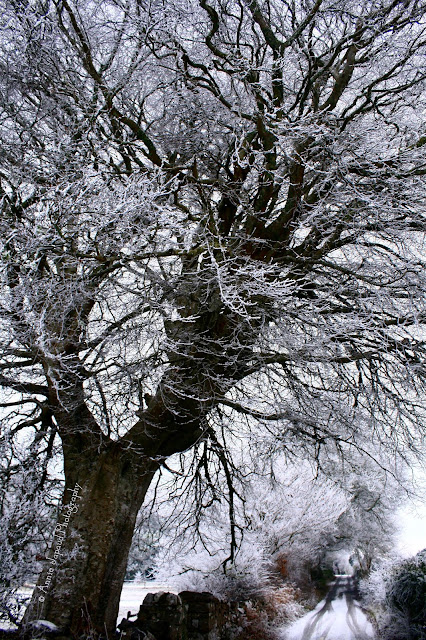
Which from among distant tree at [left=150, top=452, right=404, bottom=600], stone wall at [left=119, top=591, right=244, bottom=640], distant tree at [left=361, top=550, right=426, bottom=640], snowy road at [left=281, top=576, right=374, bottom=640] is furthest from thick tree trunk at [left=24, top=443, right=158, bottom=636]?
snowy road at [left=281, top=576, right=374, bottom=640]

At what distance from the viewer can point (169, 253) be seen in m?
5.64

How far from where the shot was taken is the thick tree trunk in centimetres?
509

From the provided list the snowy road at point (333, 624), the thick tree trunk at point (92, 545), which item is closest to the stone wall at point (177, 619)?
the thick tree trunk at point (92, 545)

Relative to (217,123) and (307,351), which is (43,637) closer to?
(307,351)

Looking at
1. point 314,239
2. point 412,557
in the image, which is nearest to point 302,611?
point 412,557

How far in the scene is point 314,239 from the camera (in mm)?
6453

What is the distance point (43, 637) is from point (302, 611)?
1277 centimetres

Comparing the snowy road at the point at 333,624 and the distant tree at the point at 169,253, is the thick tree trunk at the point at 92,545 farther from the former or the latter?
the snowy road at the point at 333,624

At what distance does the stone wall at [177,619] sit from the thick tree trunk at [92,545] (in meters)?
0.64

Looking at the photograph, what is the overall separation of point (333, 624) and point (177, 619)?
931cm

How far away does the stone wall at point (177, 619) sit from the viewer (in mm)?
6024

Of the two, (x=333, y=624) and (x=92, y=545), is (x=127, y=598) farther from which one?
(x=92, y=545)

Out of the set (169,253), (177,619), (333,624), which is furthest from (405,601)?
(169,253)

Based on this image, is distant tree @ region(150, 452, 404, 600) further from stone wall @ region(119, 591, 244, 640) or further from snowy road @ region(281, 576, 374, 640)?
snowy road @ region(281, 576, 374, 640)
